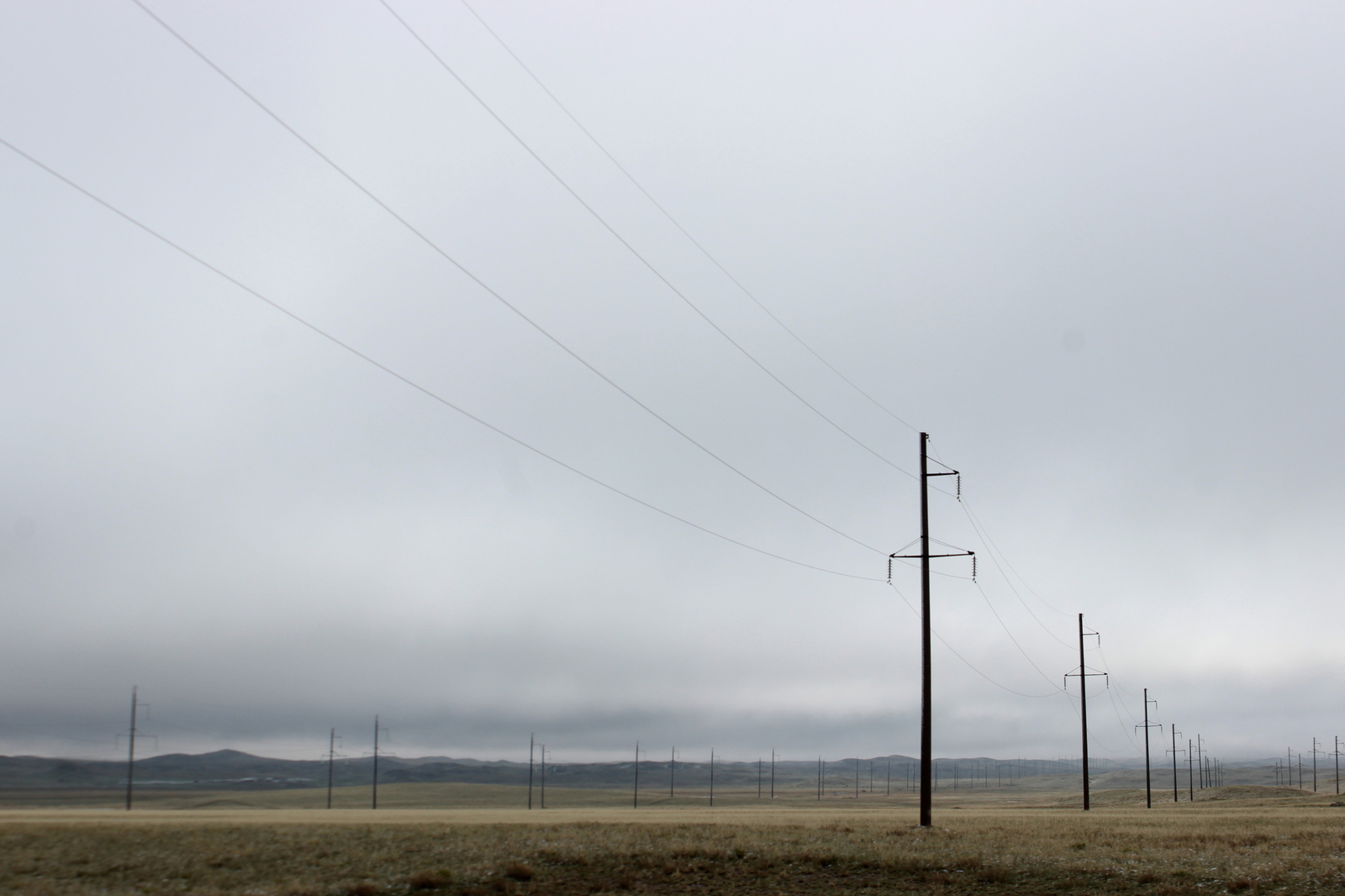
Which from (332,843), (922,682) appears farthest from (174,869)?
(922,682)

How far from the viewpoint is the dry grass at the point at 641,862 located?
28.1 meters

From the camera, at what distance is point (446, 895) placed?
27.3m

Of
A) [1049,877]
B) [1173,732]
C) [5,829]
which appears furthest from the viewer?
[1173,732]

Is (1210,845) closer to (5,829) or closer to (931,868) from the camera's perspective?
(931,868)

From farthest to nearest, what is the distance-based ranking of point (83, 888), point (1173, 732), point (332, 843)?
point (1173, 732), point (332, 843), point (83, 888)

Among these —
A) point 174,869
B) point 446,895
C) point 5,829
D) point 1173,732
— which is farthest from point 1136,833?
point 1173,732

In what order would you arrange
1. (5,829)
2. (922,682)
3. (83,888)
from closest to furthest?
(83,888) → (5,829) → (922,682)

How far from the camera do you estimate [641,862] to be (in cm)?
3269

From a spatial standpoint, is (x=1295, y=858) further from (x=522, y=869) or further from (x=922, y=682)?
(x=522, y=869)

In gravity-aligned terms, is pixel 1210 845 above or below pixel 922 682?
below

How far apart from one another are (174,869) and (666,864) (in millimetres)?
13851

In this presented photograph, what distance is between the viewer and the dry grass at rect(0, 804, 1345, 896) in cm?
2811

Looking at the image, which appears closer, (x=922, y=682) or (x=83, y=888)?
(x=83, y=888)

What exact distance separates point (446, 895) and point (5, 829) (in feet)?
75.6
